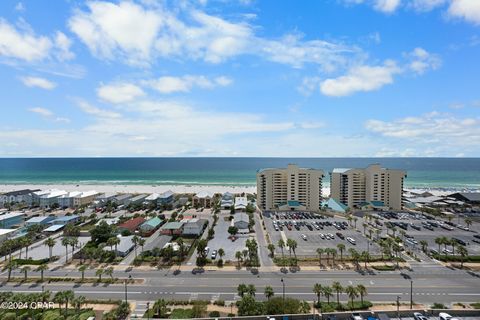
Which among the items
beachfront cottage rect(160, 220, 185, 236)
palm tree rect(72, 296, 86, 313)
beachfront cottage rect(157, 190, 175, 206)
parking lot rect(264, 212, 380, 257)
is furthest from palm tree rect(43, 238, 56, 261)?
beachfront cottage rect(157, 190, 175, 206)

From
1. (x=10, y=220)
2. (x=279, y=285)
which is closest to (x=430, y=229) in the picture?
(x=279, y=285)

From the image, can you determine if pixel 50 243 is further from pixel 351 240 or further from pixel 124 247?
pixel 351 240

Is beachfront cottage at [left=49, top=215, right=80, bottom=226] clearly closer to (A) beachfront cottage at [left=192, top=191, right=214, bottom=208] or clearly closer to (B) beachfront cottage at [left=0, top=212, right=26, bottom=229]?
(B) beachfront cottage at [left=0, top=212, right=26, bottom=229]

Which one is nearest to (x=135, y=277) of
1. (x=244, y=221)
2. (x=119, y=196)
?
(x=244, y=221)

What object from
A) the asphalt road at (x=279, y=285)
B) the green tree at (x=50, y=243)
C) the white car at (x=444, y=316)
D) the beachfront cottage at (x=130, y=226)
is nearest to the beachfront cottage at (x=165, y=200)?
the beachfront cottage at (x=130, y=226)

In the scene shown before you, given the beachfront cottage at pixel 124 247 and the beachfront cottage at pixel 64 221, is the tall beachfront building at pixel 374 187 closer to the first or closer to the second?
the beachfront cottage at pixel 124 247

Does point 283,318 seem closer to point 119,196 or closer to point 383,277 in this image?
point 383,277

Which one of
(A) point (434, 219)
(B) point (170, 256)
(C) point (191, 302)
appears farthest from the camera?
(A) point (434, 219)
